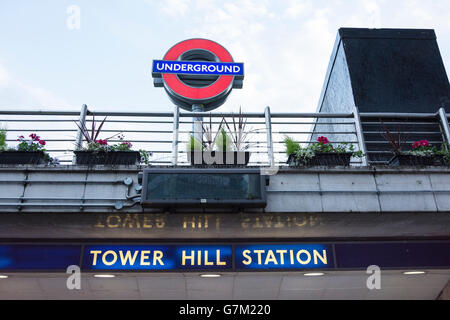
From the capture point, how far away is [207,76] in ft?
40.1

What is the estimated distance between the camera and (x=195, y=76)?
12.1 metres

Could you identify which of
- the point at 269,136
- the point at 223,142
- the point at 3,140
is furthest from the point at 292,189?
the point at 3,140

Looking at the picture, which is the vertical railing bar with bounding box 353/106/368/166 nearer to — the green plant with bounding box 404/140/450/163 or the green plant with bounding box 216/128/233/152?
the green plant with bounding box 404/140/450/163

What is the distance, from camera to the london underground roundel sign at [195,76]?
38.3ft

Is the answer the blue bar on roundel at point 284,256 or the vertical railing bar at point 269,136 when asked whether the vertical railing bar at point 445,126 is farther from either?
the vertical railing bar at point 269,136

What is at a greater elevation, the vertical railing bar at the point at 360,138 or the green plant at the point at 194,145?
the vertical railing bar at the point at 360,138

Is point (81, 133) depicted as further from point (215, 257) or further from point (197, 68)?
point (197, 68)

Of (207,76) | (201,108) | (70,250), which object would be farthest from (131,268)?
(207,76)

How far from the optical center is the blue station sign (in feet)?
24.4

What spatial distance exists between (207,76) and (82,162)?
19.8ft

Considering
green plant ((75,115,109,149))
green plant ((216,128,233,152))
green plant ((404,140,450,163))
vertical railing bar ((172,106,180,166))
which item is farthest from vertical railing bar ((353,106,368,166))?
green plant ((75,115,109,149))

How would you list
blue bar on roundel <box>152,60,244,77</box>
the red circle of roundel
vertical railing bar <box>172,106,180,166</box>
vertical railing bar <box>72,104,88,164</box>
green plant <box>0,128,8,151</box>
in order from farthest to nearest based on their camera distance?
blue bar on roundel <box>152,60,244,77</box>
the red circle of roundel
vertical railing bar <box>72,104,88,164</box>
vertical railing bar <box>172,106,180,166</box>
green plant <box>0,128,8,151</box>

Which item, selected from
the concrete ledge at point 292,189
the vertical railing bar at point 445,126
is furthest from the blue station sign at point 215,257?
the vertical railing bar at point 445,126
